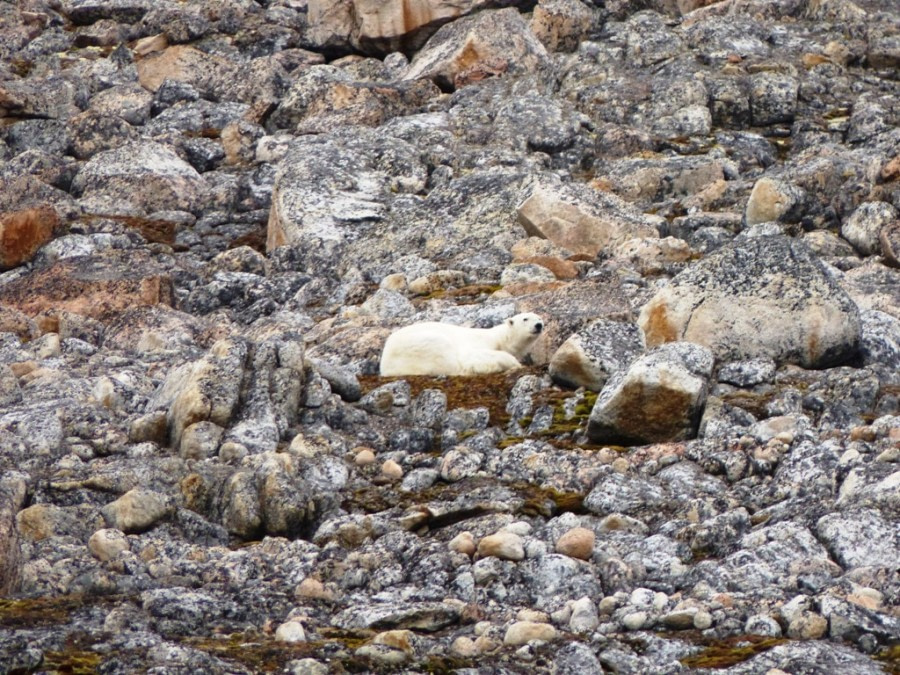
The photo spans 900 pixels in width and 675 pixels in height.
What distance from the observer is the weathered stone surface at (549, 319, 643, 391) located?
14633mm

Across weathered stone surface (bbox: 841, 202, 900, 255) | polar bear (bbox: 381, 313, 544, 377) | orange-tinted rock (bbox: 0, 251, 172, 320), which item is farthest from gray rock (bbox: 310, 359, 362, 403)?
weathered stone surface (bbox: 841, 202, 900, 255)

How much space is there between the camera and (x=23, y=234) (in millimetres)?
25328

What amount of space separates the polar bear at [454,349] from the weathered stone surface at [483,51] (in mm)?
17249

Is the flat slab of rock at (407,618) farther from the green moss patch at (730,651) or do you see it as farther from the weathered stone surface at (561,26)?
the weathered stone surface at (561,26)

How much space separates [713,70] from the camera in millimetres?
31922

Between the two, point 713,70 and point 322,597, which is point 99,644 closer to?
point 322,597

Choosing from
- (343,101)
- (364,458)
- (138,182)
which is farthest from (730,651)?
(343,101)

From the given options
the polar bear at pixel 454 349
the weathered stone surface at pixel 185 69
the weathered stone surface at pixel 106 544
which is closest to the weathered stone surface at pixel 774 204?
the polar bear at pixel 454 349

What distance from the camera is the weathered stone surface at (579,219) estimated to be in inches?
894

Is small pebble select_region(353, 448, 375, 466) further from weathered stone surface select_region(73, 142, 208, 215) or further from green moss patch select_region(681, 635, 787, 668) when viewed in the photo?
weathered stone surface select_region(73, 142, 208, 215)

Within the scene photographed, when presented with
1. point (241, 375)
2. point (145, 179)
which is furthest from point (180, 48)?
point (241, 375)

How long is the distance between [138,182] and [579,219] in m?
9.66

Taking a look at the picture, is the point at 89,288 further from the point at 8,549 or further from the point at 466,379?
the point at 8,549

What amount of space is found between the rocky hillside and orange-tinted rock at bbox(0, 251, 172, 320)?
8 centimetres
